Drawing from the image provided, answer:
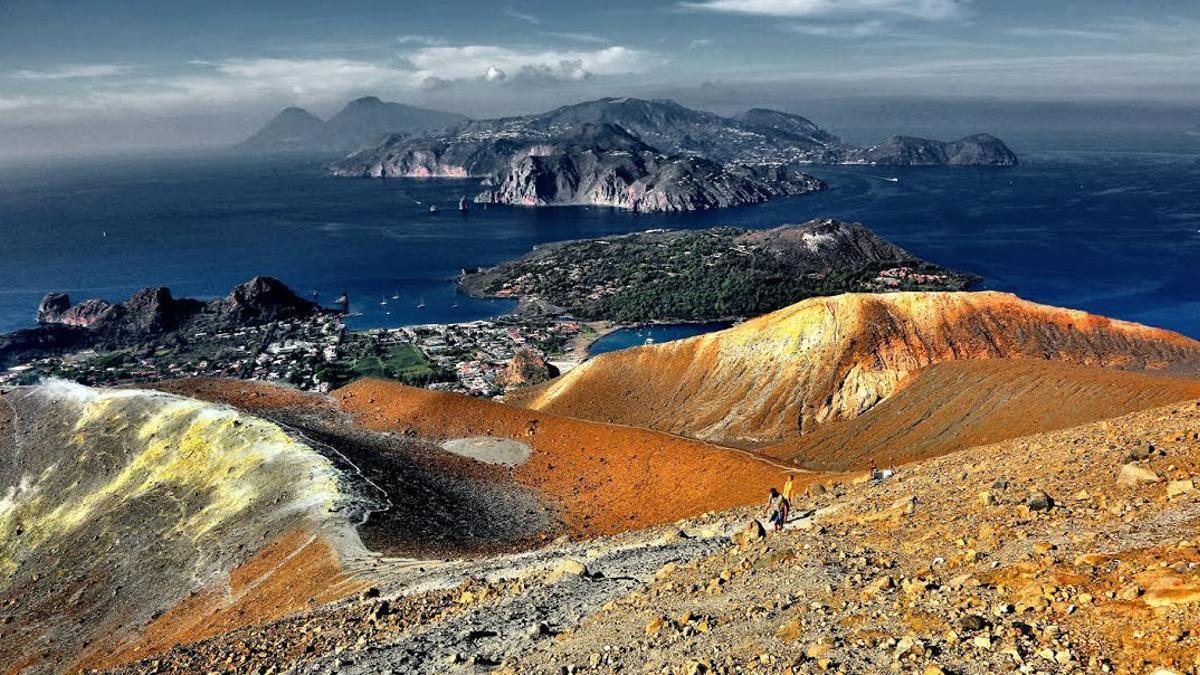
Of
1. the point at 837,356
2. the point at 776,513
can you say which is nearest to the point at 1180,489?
the point at 776,513

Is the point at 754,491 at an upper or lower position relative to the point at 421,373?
upper

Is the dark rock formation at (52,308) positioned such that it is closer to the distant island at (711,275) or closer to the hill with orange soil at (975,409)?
the distant island at (711,275)

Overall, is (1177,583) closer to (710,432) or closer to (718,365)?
(710,432)

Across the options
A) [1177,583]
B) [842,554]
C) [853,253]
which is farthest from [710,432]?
[853,253]

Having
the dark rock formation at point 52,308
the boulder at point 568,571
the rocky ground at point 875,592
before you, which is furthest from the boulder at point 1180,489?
the dark rock formation at point 52,308

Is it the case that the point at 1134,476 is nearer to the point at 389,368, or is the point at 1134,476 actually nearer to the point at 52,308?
the point at 389,368

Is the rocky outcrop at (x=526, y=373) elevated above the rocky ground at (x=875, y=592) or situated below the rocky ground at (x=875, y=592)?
below
